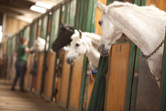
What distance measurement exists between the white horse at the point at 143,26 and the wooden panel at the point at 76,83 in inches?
83.4

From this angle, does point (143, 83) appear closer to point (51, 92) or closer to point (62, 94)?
point (62, 94)

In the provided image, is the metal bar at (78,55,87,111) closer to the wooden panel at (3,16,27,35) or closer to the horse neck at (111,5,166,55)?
the horse neck at (111,5,166,55)

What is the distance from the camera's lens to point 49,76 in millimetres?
6832

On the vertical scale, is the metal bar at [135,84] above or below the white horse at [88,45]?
below

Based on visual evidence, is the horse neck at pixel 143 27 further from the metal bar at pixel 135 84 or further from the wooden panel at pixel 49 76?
the wooden panel at pixel 49 76

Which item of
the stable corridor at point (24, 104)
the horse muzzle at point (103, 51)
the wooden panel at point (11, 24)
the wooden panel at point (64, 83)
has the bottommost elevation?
the stable corridor at point (24, 104)

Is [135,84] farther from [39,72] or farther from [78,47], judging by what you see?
[39,72]

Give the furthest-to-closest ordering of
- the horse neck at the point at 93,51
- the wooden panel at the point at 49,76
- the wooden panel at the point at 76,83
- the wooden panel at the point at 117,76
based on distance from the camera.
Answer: the wooden panel at the point at 49,76 → the wooden panel at the point at 76,83 → the horse neck at the point at 93,51 → the wooden panel at the point at 117,76

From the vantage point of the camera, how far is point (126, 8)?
2.55 m

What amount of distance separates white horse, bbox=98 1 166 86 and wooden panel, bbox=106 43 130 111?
0.53m

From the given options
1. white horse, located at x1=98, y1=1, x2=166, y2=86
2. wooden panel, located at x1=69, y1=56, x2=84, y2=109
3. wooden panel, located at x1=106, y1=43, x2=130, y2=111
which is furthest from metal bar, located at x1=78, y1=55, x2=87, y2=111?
white horse, located at x1=98, y1=1, x2=166, y2=86

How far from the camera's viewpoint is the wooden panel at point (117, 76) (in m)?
3.09

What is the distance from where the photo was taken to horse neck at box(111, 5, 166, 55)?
2285 millimetres

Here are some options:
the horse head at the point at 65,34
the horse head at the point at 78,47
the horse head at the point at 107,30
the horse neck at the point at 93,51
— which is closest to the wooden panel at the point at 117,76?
the horse head at the point at 107,30
